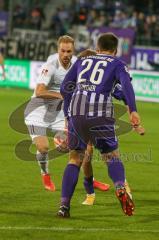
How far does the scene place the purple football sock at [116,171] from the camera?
899cm

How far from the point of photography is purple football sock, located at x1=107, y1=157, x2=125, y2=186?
8992 millimetres

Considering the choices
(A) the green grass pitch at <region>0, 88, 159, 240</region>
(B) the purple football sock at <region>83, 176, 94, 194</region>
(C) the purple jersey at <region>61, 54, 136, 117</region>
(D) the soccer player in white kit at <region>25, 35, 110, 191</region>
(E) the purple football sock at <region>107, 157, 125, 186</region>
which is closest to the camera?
(A) the green grass pitch at <region>0, 88, 159, 240</region>

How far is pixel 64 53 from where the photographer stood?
37.1ft

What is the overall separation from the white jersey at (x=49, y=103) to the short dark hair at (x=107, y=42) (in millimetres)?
2675

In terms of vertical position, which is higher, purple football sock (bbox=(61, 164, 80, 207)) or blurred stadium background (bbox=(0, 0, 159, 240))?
purple football sock (bbox=(61, 164, 80, 207))

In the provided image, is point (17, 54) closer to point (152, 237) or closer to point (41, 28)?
point (41, 28)

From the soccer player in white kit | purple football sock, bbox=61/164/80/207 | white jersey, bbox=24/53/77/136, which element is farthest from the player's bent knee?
white jersey, bbox=24/53/77/136

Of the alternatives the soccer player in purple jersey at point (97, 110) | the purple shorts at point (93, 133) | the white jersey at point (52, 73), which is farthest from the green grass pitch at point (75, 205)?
the white jersey at point (52, 73)

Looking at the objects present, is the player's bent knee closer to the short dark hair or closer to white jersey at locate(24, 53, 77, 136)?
the short dark hair

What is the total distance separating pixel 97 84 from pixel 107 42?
1.61 ft

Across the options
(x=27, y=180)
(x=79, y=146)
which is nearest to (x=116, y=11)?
(x=27, y=180)

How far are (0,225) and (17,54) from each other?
2785 centimetres

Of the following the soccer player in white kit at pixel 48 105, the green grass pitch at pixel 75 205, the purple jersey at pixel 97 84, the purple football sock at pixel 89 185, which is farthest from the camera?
the soccer player in white kit at pixel 48 105

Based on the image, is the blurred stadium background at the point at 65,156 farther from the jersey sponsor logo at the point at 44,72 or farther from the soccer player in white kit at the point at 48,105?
the jersey sponsor logo at the point at 44,72
